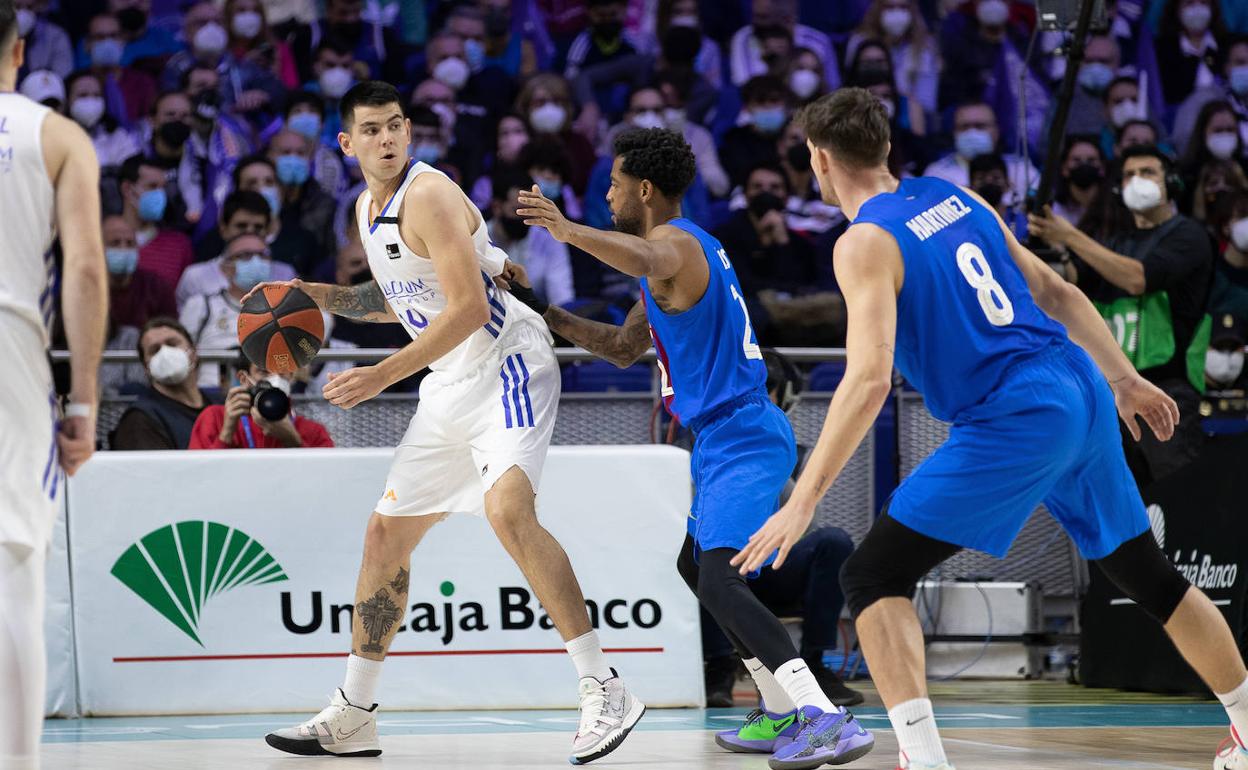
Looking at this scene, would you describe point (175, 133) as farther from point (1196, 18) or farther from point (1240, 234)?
point (1196, 18)

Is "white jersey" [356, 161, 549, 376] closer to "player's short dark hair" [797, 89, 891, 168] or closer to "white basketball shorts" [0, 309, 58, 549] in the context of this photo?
"player's short dark hair" [797, 89, 891, 168]

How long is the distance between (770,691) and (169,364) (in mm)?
3884

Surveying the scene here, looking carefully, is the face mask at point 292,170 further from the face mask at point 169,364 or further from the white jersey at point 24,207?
the white jersey at point 24,207

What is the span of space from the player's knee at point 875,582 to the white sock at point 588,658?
143cm

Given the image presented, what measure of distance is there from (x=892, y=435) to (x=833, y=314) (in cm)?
116

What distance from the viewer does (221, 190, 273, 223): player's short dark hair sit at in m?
10.2

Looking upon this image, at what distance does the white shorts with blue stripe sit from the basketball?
49 cm

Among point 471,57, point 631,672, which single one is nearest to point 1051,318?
point 631,672

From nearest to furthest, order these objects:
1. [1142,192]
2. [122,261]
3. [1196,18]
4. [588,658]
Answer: [588,658], [1142,192], [122,261], [1196,18]

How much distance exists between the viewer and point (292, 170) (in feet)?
35.6

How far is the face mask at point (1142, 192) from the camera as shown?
8008 mm

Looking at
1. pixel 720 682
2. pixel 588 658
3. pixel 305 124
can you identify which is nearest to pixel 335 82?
pixel 305 124

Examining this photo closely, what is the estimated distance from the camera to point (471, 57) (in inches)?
484

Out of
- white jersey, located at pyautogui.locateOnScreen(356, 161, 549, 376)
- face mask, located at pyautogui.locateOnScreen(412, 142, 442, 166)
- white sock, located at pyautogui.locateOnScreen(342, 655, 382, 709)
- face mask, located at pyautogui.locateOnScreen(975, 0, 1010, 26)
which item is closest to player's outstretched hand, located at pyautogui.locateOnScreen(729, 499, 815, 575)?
white jersey, located at pyautogui.locateOnScreen(356, 161, 549, 376)
